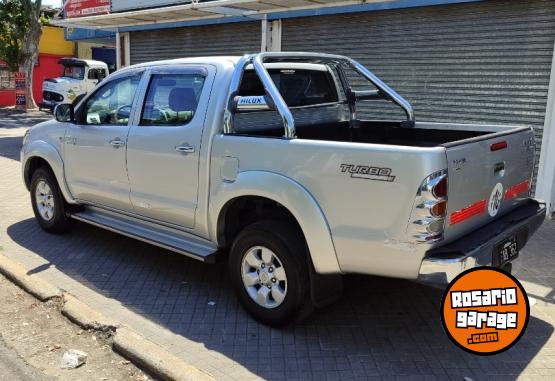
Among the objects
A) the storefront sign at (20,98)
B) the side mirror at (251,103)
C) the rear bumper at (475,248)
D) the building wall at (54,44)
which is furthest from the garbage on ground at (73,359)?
the building wall at (54,44)

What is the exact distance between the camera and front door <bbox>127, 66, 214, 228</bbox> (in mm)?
4172

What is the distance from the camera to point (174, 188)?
4.31 metres

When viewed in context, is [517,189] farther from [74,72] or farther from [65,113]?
[74,72]

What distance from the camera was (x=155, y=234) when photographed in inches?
181

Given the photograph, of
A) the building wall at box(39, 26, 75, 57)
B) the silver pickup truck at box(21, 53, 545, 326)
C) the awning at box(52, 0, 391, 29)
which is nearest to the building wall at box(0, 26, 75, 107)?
the building wall at box(39, 26, 75, 57)

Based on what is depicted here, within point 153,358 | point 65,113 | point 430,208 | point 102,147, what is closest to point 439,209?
point 430,208

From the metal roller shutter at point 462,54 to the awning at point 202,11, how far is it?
1.70 ft

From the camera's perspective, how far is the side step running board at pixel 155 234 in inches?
164

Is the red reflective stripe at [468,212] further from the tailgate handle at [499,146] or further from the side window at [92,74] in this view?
the side window at [92,74]

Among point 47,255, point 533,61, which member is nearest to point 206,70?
point 47,255

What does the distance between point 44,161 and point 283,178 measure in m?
3.66

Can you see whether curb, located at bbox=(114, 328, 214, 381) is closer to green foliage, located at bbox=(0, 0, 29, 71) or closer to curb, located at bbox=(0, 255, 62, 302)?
curb, located at bbox=(0, 255, 62, 302)

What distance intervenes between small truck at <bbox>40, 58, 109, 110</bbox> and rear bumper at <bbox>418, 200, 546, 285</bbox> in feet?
64.8

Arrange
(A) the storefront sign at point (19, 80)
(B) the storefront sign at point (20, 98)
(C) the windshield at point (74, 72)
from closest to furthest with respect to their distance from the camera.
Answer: (C) the windshield at point (74, 72), (A) the storefront sign at point (19, 80), (B) the storefront sign at point (20, 98)
